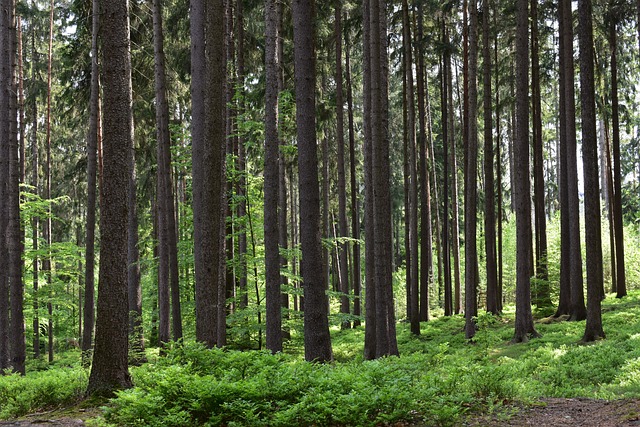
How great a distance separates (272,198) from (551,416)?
20.3 ft

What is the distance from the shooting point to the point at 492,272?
21.5 m

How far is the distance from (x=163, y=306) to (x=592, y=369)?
36.0 feet

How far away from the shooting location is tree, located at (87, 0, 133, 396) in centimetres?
867

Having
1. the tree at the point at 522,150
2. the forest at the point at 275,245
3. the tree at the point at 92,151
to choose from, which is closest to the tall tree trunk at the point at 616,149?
the forest at the point at 275,245

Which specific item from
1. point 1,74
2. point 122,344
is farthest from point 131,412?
point 1,74

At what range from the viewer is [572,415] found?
7629 mm

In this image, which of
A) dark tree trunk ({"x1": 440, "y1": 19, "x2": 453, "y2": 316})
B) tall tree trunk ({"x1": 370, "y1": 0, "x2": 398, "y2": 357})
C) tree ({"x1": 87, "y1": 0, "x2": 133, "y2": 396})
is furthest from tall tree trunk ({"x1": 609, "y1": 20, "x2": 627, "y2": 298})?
tree ({"x1": 87, "y1": 0, "x2": 133, "y2": 396})

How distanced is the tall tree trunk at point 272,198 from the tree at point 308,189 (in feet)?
2.99

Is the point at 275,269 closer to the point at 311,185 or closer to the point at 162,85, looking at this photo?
the point at 311,185

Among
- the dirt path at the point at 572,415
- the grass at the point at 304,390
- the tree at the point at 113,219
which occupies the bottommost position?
the dirt path at the point at 572,415

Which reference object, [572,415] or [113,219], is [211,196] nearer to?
[113,219]

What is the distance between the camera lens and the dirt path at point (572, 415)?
22.7ft

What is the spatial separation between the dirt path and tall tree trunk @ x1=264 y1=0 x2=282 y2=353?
503 cm

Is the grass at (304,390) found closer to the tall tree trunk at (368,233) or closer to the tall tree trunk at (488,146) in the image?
the tall tree trunk at (368,233)
